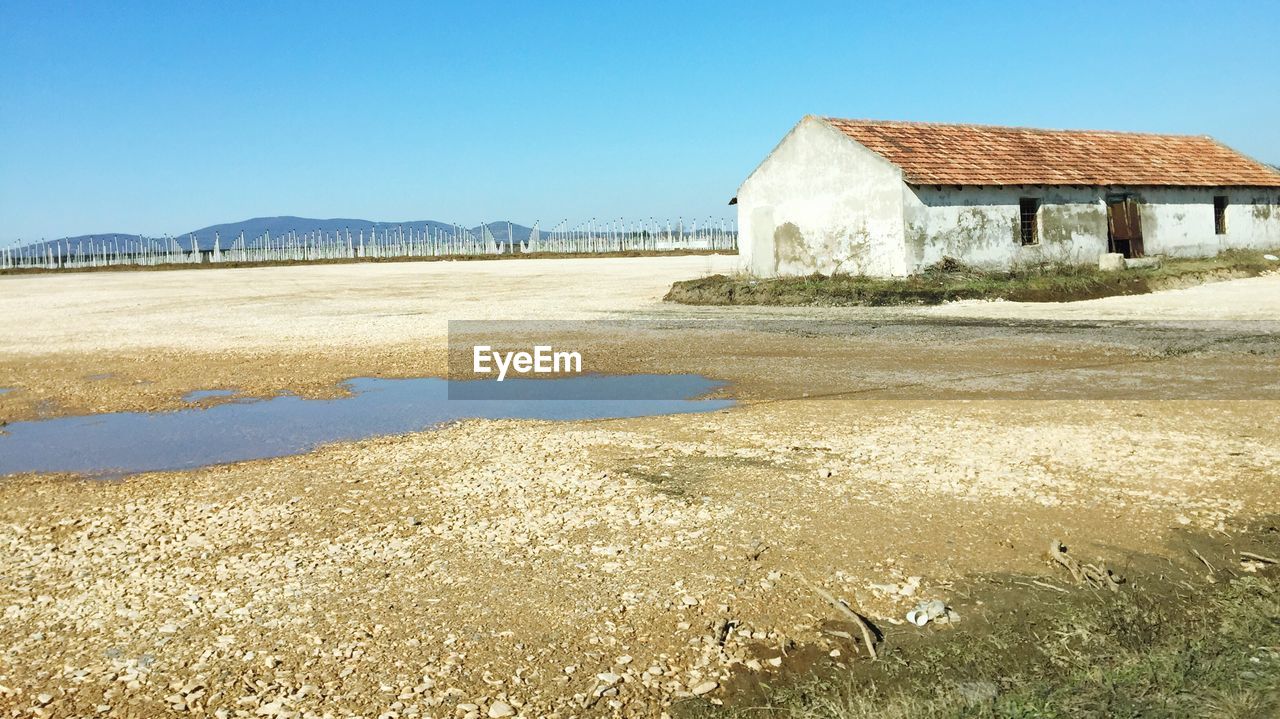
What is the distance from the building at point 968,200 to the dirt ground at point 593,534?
13933 mm

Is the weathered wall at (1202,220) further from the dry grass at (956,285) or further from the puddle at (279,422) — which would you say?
the puddle at (279,422)

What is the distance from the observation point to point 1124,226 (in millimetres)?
28734

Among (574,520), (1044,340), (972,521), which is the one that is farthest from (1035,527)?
(1044,340)

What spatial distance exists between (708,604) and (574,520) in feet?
5.05

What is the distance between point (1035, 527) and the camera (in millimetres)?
5504

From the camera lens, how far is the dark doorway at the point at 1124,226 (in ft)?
93.6

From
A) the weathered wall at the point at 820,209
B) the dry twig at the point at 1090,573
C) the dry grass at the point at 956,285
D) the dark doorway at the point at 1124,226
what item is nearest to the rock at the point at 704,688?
the dry twig at the point at 1090,573

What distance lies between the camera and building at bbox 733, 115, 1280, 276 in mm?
25562

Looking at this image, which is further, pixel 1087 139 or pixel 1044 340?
pixel 1087 139

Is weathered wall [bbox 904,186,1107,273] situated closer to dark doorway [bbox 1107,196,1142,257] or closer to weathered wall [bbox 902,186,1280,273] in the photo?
weathered wall [bbox 902,186,1280,273]

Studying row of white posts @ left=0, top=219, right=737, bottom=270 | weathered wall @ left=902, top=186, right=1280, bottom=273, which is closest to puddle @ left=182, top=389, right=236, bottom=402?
weathered wall @ left=902, top=186, right=1280, bottom=273

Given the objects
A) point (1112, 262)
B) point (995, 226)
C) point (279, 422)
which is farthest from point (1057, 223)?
point (279, 422)

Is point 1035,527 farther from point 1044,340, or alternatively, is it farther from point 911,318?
point 911,318

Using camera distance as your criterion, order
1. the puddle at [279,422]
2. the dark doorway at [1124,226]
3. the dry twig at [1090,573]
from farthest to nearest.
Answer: the dark doorway at [1124,226] → the puddle at [279,422] → the dry twig at [1090,573]
